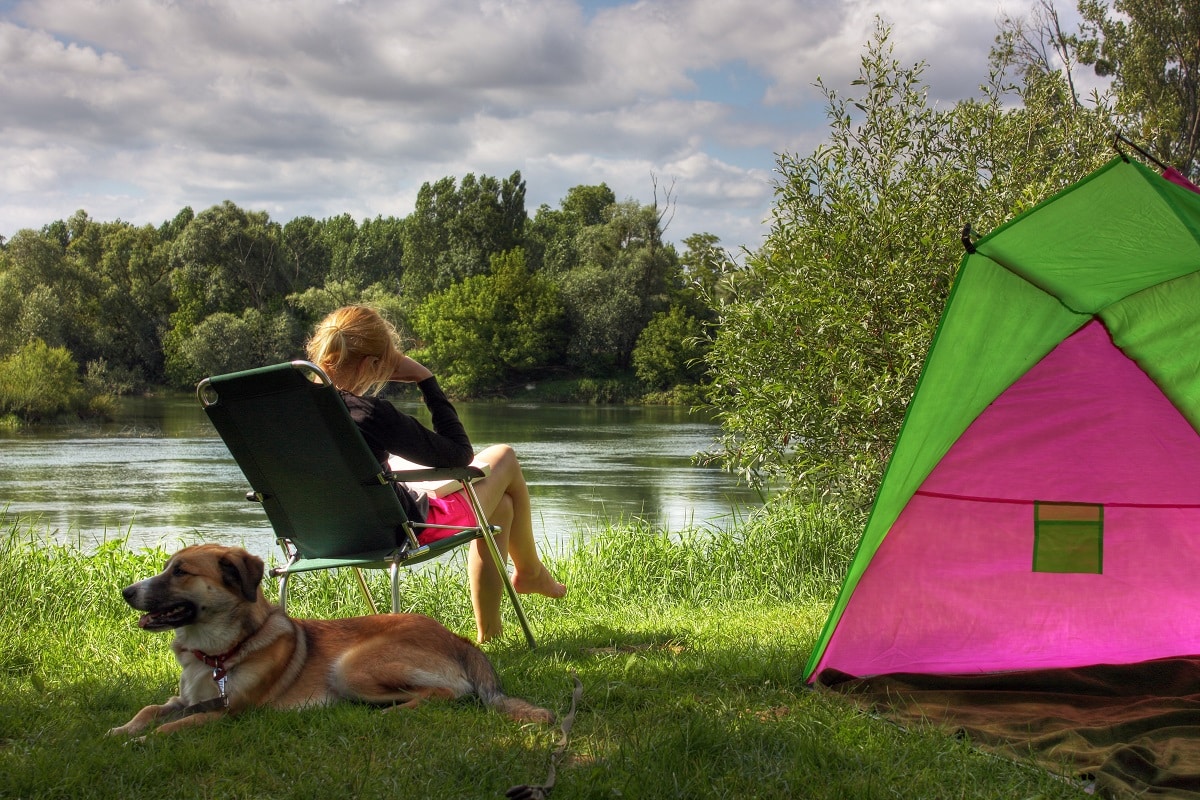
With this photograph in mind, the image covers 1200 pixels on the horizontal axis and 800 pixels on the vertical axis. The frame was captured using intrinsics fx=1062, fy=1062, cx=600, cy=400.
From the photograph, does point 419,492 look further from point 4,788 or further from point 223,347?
point 223,347

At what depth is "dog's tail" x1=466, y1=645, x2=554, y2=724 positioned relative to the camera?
264 cm

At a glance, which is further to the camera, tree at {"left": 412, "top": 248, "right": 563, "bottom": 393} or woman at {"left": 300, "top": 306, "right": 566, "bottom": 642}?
tree at {"left": 412, "top": 248, "right": 563, "bottom": 393}

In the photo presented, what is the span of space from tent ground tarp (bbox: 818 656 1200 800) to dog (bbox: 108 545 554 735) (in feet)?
3.47

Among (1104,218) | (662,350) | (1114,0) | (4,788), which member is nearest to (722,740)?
(4,788)

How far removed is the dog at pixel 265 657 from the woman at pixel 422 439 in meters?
0.79

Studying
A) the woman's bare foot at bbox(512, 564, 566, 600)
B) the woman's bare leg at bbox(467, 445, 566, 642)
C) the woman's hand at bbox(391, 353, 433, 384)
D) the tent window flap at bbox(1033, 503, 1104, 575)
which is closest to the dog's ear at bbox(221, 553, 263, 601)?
the woman's hand at bbox(391, 353, 433, 384)

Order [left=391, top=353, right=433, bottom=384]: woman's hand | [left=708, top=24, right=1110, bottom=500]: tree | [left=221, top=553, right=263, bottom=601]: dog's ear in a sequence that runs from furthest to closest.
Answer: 1. [left=708, top=24, right=1110, bottom=500]: tree
2. [left=391, top=353, right=433, bottom=384]: woman's hand
3. [left=221, top=553, right=263, bottom=601]: dog's ear

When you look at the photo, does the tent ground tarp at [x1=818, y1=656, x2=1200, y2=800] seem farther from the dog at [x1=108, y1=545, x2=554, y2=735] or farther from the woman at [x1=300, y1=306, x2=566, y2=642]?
the woman at [x1=300, y1=306, x2=566, y2=642]


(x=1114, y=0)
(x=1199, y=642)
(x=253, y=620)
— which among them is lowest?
(x=1199, y=642)

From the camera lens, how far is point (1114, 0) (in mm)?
23625

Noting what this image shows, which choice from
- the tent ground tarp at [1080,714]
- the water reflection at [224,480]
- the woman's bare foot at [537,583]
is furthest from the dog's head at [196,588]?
the water reflection at [224,480]

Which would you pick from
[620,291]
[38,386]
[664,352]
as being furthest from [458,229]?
[38,386]

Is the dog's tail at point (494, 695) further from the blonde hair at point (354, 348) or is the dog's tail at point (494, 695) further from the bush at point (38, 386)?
the bush at point (38, 386)

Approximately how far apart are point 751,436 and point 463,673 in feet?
12.4
